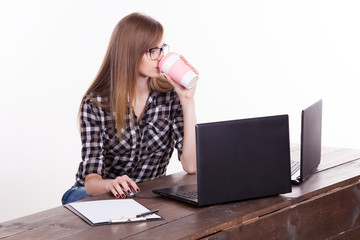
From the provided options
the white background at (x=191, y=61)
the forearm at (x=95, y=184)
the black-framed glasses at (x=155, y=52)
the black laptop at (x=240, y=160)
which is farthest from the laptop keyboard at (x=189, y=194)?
the white background at (x=191, y=61)

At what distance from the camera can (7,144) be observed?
3574mm

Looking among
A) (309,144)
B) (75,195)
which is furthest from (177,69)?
(75,195)

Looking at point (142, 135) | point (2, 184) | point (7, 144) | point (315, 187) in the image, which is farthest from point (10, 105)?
point (315, 187)

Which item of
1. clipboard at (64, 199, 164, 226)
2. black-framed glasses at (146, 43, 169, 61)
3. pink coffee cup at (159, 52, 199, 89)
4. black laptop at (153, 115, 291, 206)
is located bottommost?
clipboard at (64, 199, 164, 226)

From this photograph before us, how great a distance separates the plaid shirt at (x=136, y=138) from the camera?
2051mm

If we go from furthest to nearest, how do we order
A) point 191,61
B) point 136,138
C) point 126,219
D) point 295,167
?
1. point 191,61
2. point 136,138
3. point 295,167
4. point 126,219

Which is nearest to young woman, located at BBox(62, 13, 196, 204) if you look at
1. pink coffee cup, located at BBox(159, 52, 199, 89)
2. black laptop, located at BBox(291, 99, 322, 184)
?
pink coffee cup, located at BBox(159, 52, 199, 89)

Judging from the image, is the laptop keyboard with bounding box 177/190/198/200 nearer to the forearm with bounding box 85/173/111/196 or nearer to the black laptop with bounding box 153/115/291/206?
the black laptop with bounding box 153/115/291/206

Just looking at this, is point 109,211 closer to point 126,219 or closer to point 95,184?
point 126,219

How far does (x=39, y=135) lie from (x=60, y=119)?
0.17 metres

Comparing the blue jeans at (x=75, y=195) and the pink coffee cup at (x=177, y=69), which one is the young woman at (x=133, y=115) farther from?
the pink coffee cup at (x=177, y=69)

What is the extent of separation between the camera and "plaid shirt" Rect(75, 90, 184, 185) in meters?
2.05

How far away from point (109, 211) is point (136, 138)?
2.09ft

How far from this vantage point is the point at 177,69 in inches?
72.5
